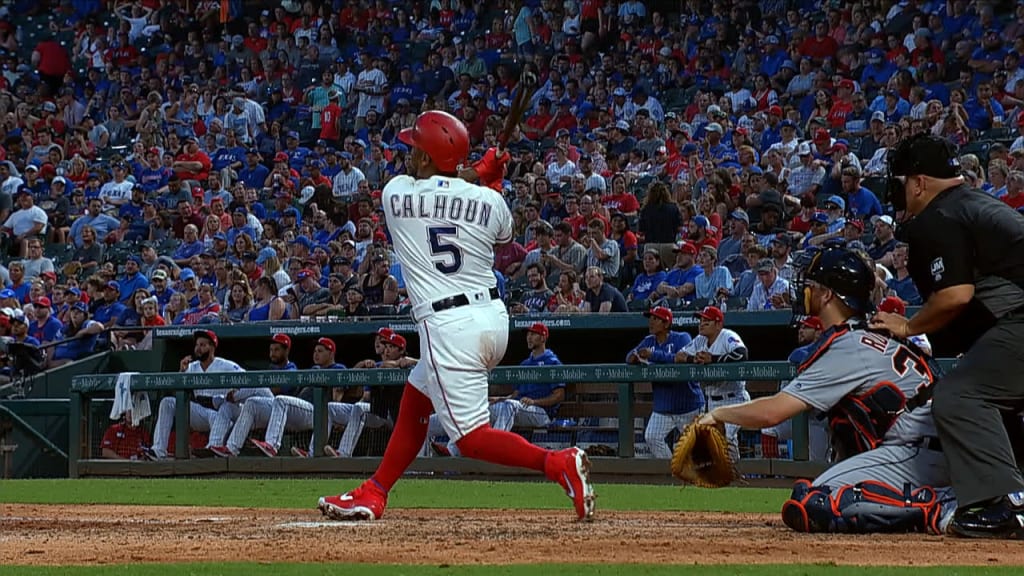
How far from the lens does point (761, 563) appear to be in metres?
4.79

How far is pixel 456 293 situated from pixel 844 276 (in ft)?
5.65

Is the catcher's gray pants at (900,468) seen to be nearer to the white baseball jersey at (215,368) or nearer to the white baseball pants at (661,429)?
the white baseball pants at (661,429)

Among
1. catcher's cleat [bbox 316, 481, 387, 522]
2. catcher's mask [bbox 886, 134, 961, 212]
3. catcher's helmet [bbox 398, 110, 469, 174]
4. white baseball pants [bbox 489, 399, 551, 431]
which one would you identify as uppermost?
catcher's helmet [bbox 398, 110, 469, 174]

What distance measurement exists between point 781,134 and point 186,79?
12.8 m

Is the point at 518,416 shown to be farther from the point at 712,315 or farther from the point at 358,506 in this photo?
the point at 358,506

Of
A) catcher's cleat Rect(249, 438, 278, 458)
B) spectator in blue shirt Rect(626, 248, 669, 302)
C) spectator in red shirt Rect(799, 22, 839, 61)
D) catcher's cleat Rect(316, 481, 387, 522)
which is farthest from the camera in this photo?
spectator in red shirt Rect(799, 22, 839, 61)

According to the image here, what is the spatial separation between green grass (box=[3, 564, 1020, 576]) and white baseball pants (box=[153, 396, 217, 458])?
26.4 feet

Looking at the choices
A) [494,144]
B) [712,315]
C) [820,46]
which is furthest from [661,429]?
[820,46]

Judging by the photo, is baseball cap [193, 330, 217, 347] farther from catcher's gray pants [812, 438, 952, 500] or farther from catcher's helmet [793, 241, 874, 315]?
catcher's gray pants [812, 438, 952, 500]

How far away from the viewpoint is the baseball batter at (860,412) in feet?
18.6

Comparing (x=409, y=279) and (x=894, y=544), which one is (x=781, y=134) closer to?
(x=409, y=279)

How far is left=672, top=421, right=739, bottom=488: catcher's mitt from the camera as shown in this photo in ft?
18.8

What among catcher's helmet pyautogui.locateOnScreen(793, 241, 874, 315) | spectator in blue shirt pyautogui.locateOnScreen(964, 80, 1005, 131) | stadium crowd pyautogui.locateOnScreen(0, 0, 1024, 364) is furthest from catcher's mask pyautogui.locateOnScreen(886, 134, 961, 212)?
spectator in blue shirt pyautogui.locateOnScreen(964, 80, 1005, 131)

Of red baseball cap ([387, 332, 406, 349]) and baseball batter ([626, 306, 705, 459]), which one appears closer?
baseball batter ([626, 306, 705, 459])
